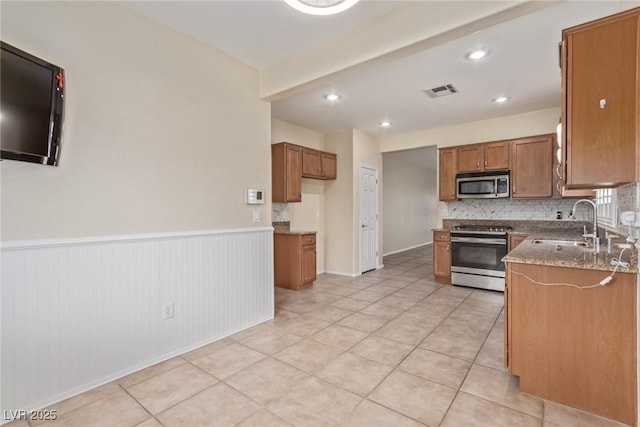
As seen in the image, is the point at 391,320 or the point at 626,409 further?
the point at 391,320

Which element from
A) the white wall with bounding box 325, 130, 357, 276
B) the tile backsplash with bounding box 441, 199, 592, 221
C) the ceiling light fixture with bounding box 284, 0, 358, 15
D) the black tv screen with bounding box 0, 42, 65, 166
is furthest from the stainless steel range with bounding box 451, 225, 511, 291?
the black tv screen with bounding box 0, 42, 65, 166

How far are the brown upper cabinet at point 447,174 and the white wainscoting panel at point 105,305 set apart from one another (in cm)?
361

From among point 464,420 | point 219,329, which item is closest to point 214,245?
point 219,329

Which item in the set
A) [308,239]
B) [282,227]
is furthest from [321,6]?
[282,227]

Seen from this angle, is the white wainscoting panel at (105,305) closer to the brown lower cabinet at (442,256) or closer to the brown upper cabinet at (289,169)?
the brown upper cabinet at (289,169)

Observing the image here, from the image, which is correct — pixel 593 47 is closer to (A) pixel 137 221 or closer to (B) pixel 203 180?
(B) pixel 203 180

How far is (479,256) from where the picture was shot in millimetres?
4531

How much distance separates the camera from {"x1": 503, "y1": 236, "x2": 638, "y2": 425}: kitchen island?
1.71 m

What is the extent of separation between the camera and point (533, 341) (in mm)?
1984

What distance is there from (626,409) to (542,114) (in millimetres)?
4155

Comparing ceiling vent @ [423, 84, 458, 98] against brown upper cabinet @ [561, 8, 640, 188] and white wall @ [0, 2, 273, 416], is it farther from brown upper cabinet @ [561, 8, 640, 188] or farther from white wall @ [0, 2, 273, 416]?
white wall @ [0, 2, 273, 416]

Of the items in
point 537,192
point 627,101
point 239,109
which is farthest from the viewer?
point 537,192

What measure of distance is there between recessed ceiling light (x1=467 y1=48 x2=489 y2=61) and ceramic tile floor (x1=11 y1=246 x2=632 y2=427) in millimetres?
2656

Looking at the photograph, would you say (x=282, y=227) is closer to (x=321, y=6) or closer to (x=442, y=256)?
(x=442, y=256)
